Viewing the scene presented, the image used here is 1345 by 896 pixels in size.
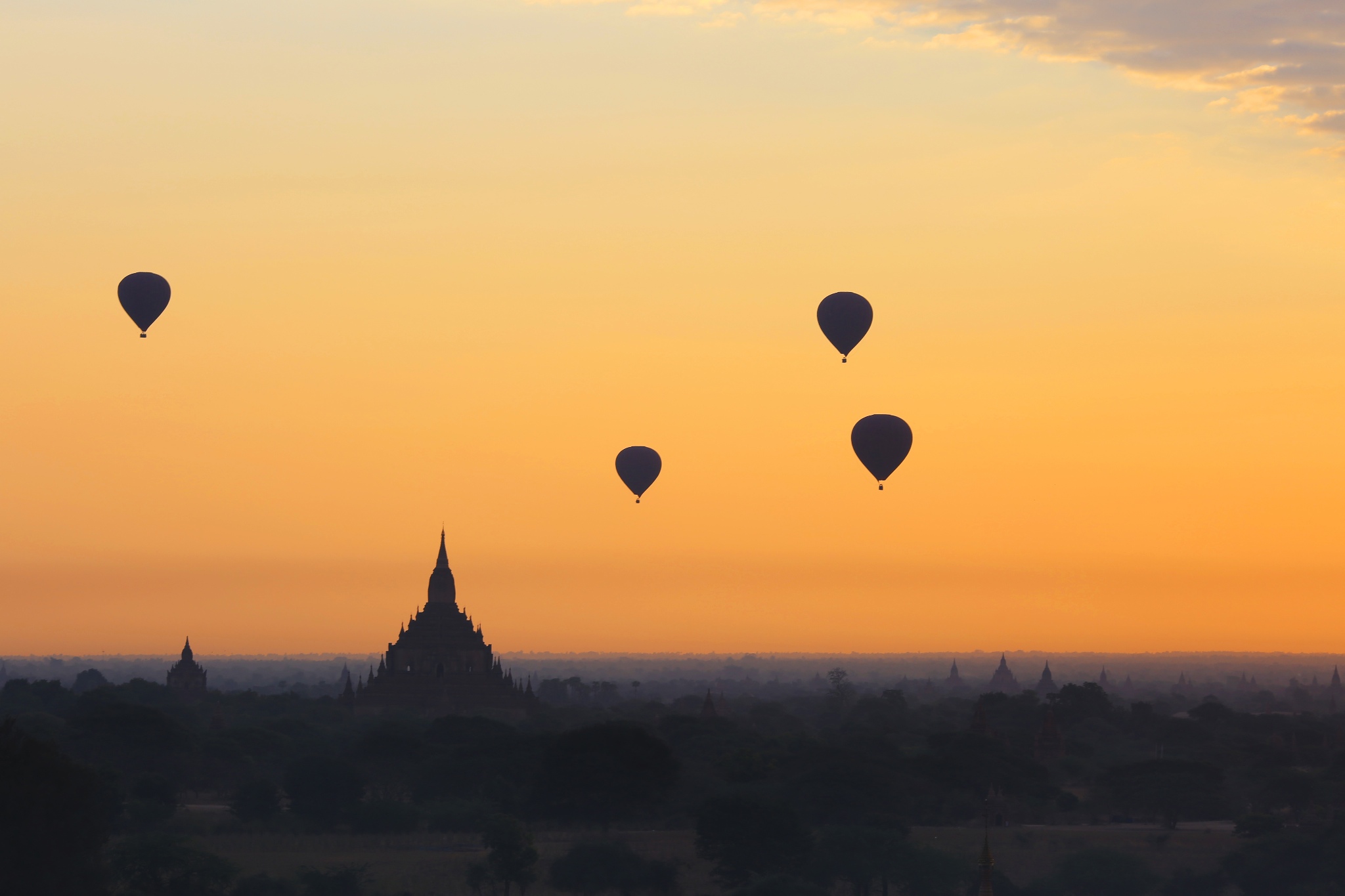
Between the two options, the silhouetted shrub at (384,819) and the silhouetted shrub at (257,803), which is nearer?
the silhouetted shrub at (384,819)

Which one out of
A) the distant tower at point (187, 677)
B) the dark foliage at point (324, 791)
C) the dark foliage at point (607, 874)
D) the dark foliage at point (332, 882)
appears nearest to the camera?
the dark foliage at point (332, 882)

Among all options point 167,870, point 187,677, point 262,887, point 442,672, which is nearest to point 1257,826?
point 262,887

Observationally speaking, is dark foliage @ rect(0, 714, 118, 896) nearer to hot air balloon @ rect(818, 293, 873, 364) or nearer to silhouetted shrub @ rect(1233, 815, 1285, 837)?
hot air balloon @ rect(818, 293, 873, 364)

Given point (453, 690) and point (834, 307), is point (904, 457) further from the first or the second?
point (453, 690)

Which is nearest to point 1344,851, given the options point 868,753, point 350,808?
point 868,753

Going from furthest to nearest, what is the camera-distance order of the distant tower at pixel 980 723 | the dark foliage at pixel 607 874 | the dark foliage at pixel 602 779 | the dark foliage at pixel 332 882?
the distant tower at pixel 980 723 < the dark foliage at pixel 602 779 < the dark foliage at pixel 607 874 < the dark foliage at pixel 332 882

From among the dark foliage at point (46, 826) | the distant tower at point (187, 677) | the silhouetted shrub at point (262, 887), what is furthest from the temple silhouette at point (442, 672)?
the dark foliage at point (46, 826)

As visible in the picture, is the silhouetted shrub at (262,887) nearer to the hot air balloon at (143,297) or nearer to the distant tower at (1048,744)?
the hot air balloon at (143,297)
